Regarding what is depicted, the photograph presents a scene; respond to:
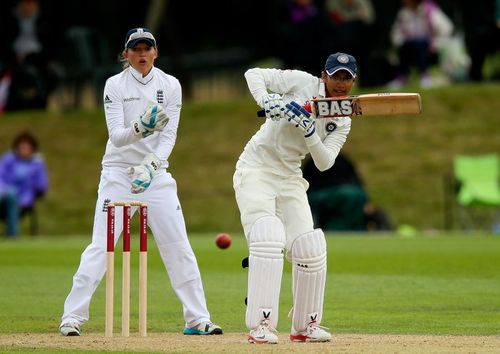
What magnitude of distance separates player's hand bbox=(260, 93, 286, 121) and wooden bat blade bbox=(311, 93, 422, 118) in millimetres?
244

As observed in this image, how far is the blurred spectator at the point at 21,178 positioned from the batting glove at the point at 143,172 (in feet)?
37.2

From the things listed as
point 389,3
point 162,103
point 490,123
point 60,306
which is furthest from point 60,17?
point 162,103

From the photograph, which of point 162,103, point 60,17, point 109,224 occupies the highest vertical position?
point 60,17

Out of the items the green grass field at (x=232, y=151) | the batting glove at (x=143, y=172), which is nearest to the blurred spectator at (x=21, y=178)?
the green grass field at (x=232, y=151)

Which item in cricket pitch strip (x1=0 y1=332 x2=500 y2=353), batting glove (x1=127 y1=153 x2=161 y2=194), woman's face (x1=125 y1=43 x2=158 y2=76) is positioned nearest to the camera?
cricket pitch strip (x1=0 y1=332 x2=500 y2=353)

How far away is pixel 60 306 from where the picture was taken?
444 inches

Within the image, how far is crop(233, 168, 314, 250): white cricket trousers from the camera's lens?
8594mm

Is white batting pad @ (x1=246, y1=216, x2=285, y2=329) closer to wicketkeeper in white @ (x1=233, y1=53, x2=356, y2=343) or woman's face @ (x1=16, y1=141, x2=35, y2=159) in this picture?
wicketkeeper in white @ (x1=233, y1=53, x2=356, y2=343)

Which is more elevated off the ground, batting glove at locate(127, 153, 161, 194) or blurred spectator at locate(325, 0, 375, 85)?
blurred spectator at locate(325, 0, 375, 85)

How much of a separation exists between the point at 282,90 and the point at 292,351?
1685 millimetres

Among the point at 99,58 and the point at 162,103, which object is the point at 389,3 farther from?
the point at 162,103

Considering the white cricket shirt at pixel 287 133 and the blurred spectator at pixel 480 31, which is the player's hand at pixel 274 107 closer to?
the white cricket shirt at pixel 287 133

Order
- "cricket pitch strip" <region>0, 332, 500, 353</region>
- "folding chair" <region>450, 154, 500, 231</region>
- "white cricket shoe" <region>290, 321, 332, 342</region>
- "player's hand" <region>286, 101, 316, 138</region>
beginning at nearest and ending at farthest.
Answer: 1. "cricket pitch strip" <region>0, 332, 500, 353</region>
2. "player's hand" <region>286, 101, 316, 138</region>
3. "white cricket shoe" <region>290, 321, 332, 342</region>
4. "folding chair" <region>450, 154, 500, 231</region>

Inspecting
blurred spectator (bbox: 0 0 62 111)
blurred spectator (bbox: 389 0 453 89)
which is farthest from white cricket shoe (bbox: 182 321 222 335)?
blurred spectator (bbox: 0 0 62 111)
